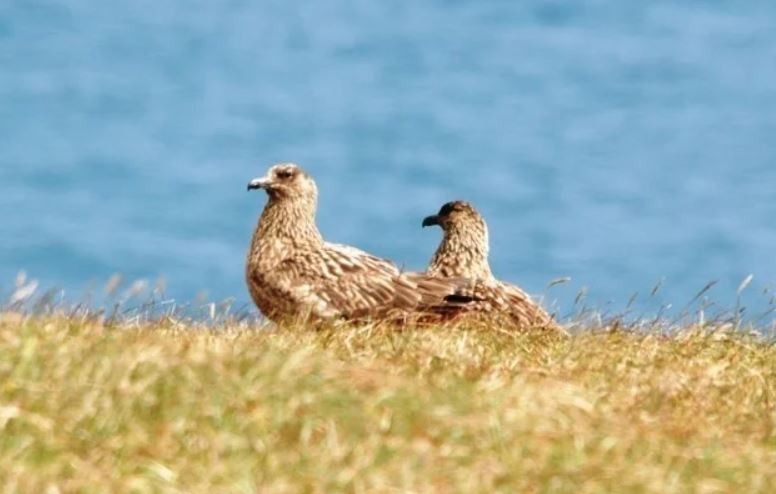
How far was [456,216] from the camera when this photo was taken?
19000 millimetres

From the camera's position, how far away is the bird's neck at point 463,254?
1862cm

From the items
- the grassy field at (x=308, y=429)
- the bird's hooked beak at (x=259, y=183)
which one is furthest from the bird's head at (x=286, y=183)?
the grassy field at (x=308, y=429)

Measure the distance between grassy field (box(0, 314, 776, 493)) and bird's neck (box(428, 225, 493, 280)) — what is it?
6.91m

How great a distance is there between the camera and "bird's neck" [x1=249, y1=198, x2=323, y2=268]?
17192mm

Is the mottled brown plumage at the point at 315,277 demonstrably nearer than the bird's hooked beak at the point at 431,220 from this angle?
Yes

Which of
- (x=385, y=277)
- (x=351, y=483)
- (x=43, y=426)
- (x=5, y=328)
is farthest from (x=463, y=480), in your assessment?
(x=385, y=277)

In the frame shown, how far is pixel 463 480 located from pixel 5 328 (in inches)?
134

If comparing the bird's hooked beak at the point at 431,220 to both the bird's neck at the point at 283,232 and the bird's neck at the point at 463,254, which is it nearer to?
the bird's neck at the point at 463,254

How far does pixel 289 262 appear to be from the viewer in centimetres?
1697

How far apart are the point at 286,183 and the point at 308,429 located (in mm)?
8652

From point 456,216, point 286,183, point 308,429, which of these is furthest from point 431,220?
point 308,429

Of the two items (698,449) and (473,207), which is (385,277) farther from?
(698,449)

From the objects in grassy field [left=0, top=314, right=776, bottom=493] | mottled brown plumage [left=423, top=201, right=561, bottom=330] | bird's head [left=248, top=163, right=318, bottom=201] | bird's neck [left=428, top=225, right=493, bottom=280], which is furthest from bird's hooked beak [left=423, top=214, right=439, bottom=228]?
grassy field [left=0, top=314, right=776, bottom=493]

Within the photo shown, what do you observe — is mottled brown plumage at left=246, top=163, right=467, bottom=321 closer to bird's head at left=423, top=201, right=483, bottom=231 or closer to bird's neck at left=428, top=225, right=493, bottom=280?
bird's neck at left=428, top=225, right=493, bottom=280
